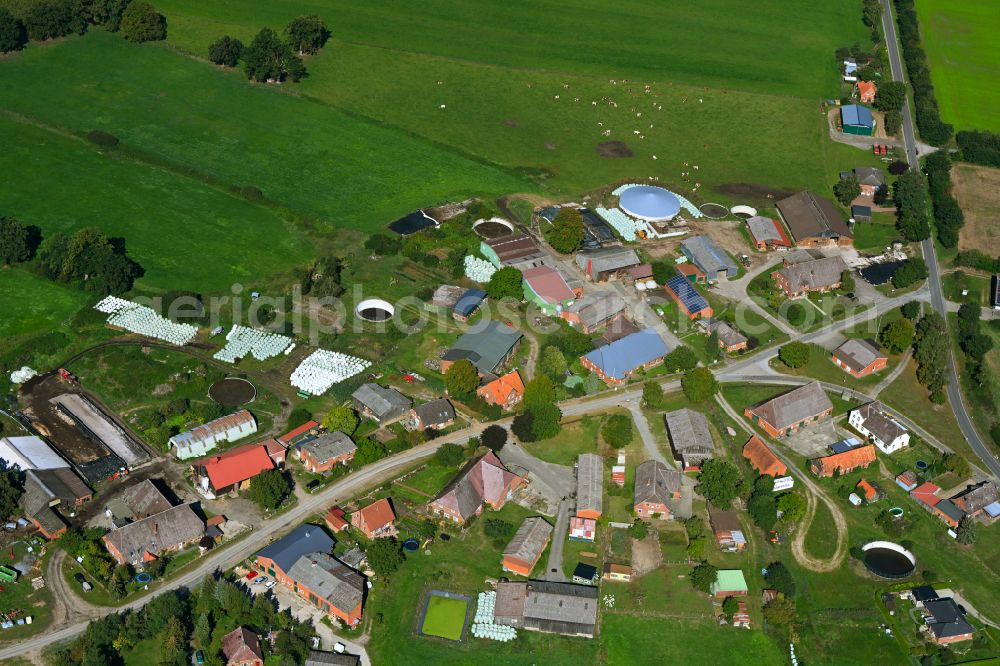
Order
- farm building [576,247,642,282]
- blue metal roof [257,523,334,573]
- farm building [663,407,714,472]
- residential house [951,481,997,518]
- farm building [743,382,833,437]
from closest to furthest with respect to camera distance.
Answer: blue metal roof [257,523,334,573] < residential house [951,481,997,518] < farm building [663,407,714,472] < farm building [743,382,833,437] < farm building [576,247,642,282]

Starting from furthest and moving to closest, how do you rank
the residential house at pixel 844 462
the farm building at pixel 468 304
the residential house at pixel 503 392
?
the farm building at pixel 468 304
the residential house at pixel 503 392
the residential house at pixel 844 462

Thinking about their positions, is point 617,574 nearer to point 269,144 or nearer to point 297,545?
point 297,545

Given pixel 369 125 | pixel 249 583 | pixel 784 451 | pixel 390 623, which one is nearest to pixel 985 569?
pixel 784 451

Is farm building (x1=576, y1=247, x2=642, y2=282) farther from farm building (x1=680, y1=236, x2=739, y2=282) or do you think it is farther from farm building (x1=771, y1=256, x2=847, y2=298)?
farm building (x1=771, y1=256, x2=847, y2=298)

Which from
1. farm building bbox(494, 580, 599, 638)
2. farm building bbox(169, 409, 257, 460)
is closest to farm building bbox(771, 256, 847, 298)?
farm building bbox(494, 580, 599, 638)

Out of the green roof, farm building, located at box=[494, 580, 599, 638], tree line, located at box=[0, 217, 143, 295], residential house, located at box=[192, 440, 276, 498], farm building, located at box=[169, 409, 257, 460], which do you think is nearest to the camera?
farm building, located at box=[494, 580, 599, 638]

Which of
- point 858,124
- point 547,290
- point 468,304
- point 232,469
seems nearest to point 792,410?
point 547,290

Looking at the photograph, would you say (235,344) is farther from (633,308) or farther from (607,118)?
(607,118)

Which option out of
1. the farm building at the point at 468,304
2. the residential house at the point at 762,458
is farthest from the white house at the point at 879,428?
the farm building at the point at 468,304

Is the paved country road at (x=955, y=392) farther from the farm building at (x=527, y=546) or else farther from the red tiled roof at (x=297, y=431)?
the red tiled roof at (x=297, y=431)
